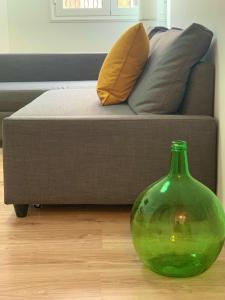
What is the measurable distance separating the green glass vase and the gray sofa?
49cm

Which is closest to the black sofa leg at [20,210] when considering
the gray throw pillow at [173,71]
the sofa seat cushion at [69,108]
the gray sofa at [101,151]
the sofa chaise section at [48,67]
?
the gray sofa at [101,151]

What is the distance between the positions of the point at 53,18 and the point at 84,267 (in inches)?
155

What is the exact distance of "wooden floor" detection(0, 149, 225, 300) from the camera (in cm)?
149

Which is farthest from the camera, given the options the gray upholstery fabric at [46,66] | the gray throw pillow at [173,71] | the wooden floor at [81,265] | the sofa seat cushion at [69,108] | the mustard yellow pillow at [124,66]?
the gray upholstery fabric at [46,66]

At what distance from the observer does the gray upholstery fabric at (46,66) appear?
4.38 metres

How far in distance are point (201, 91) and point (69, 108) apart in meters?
0.69

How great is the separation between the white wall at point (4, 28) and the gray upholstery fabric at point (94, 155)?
3.28m

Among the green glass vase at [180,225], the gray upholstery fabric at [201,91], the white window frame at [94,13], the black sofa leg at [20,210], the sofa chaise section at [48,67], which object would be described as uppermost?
the white window frame at [94,13]

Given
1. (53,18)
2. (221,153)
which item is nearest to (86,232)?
(221,153)

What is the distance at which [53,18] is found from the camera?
5.12m

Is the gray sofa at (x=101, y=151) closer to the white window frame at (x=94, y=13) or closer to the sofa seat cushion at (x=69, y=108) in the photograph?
the sofa seat cushion at (x=69, y=108)

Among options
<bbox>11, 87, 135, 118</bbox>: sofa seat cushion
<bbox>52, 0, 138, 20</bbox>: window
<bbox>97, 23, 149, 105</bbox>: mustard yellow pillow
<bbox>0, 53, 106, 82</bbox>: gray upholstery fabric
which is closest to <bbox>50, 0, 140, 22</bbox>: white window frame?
<bbox>52, 0, 138, 20</bbox>: window

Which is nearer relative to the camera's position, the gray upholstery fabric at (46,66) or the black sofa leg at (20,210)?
the black sofa leg at (20,210)

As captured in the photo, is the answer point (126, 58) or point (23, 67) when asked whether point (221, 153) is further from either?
point (23, 67)
